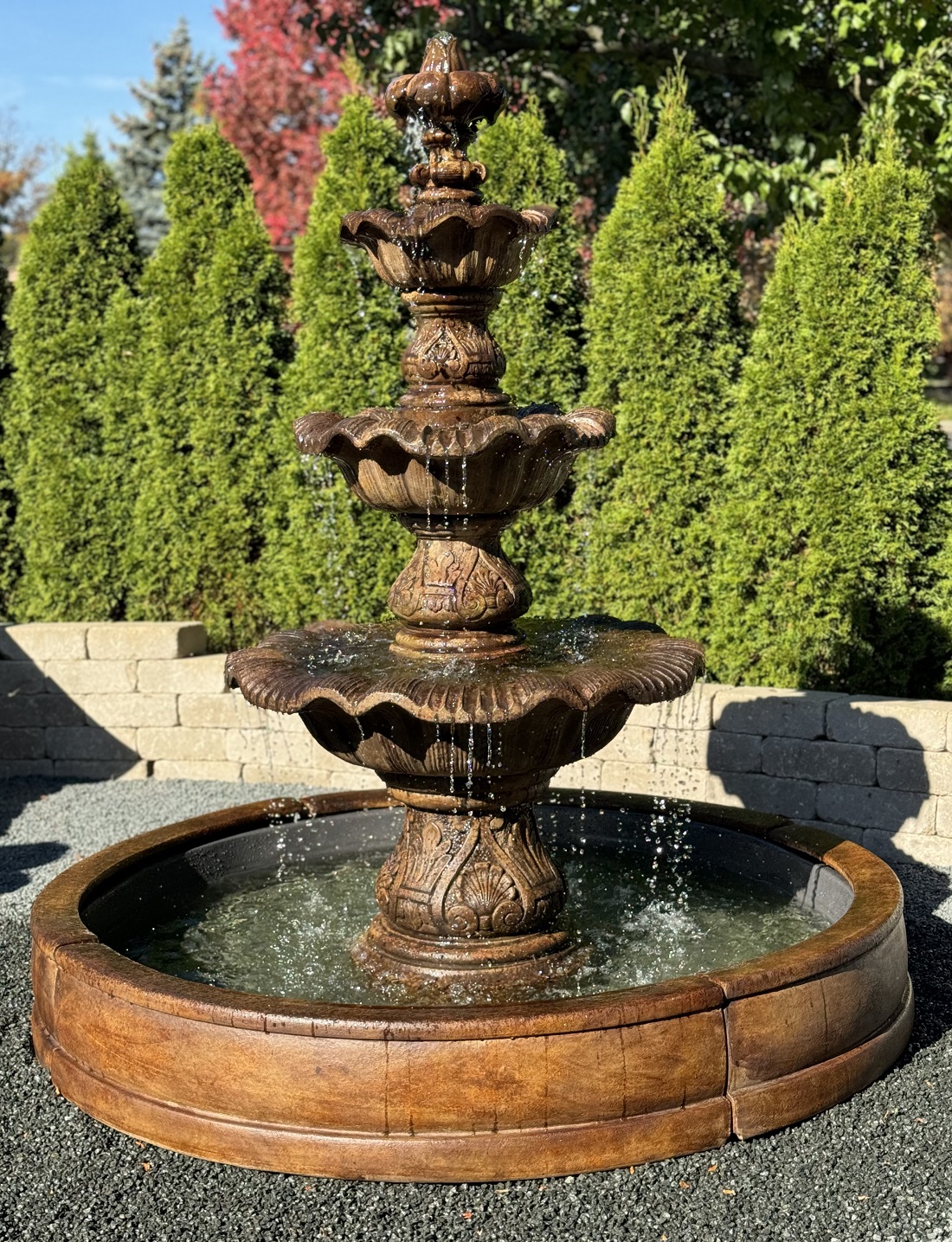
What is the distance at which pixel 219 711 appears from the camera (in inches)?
322

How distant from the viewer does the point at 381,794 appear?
6188 millimetres

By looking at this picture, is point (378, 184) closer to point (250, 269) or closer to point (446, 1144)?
point (250, 269)

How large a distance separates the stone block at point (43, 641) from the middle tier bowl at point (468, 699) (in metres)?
3.87

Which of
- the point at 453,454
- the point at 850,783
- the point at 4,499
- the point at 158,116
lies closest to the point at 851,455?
the point at 850,783

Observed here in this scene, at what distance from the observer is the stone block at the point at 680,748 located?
7082mm

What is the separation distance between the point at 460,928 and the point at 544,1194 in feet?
3.75

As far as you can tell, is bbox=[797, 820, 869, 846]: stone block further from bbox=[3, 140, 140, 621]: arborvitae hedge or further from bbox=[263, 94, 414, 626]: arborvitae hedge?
bbox=[3, 140, 140, 621]: arborvitae hedge

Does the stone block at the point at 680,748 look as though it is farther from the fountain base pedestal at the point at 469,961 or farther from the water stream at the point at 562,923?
the fountain base pedestal at the point at 469,961

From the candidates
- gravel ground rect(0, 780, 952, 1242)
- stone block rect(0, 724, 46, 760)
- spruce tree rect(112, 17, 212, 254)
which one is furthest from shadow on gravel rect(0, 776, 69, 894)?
spruce tree rect(112, 17, 212, 254)

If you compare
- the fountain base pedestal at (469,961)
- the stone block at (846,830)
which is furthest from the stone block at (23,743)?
the stone block at (846,830)

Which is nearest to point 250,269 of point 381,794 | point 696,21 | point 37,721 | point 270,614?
point 270,614

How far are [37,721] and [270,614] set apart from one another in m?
1.59

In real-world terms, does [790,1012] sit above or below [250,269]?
below

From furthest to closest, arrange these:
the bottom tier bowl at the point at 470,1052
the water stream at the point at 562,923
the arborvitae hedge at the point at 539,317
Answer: the arborvitae hedge at the point at 539,317
the water stream at the point at 562,923
the bottom tier bowl at the point at 470,1052
